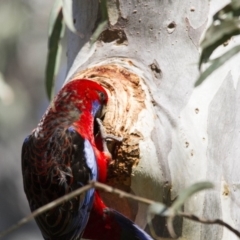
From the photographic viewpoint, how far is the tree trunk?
1708 millimetres

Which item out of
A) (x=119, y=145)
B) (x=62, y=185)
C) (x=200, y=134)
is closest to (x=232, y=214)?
(x=200, y=134)

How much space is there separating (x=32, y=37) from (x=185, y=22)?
2.88 m

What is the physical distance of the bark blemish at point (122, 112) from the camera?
1.75 meters

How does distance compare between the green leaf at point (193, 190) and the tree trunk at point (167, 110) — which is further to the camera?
the tree trunk at point (167, 110)

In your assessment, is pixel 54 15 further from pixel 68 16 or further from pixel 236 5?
pixel 236 5

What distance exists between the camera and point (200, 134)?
5.68 feet

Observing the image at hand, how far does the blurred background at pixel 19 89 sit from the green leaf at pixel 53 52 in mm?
2158

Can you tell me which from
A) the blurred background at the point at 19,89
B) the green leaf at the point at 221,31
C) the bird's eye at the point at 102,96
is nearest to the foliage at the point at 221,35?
the green leaf at the point at 221,31

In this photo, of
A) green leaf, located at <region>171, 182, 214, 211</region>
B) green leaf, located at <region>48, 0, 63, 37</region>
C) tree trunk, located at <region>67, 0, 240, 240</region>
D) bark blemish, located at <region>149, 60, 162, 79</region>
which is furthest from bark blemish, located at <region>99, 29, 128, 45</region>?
green leaf, located at <region>171, 182, 214, 211</region>

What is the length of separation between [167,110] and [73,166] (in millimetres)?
336

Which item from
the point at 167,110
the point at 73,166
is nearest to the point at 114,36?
the point at 167,110

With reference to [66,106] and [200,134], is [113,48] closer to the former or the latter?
[66,106]

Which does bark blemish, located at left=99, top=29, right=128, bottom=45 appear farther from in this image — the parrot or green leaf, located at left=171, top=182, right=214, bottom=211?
green leaf, located at left=171, top=182, right=214, bottom=211

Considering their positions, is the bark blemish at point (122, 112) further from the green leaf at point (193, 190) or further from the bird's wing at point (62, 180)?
the green leaf at point (193, 190)
